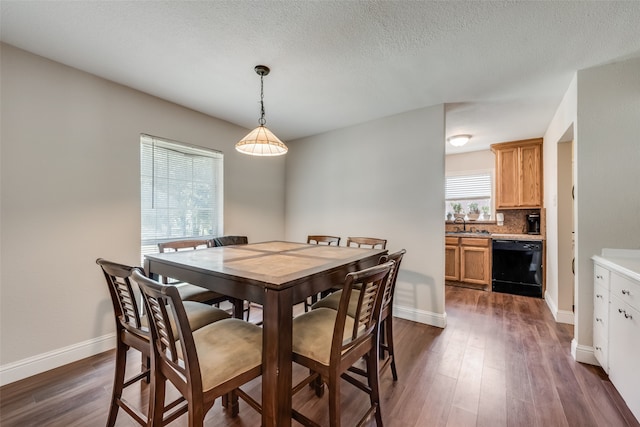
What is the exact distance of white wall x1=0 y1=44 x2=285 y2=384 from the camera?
1.96 metres

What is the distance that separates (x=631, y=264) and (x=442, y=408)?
1640mm

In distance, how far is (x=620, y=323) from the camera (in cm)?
178

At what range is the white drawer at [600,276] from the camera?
77.5 inches

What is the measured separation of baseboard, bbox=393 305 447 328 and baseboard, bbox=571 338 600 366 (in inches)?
40.9

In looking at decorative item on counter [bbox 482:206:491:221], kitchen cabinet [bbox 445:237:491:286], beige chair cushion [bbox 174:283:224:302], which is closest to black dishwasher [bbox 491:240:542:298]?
kitchen cabinet [bbox 445:237:491:286]

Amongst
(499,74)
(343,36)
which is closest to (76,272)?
(343,36)

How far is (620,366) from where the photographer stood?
1.76 meters

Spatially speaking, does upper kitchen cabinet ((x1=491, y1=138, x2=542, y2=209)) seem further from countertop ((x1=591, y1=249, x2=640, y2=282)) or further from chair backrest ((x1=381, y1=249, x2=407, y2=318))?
chair backrest ((x1=381, y1=249, x2=407, y2=318))

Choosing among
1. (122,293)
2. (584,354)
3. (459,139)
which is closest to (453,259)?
(459,139)

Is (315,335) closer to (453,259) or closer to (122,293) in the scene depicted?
(122,293)

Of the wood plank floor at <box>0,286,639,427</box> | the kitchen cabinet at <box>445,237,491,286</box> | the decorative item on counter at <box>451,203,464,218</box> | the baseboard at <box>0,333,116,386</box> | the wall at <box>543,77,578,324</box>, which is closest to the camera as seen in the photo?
the wood plank floor at <box>0,286,639,427</box>

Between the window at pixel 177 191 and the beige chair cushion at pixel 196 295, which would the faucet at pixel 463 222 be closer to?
the window at pixel 177 191

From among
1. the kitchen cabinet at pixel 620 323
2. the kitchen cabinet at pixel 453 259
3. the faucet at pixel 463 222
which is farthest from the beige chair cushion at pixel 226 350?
the faucet at pixel 463 222

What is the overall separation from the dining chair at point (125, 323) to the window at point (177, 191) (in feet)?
4.91
